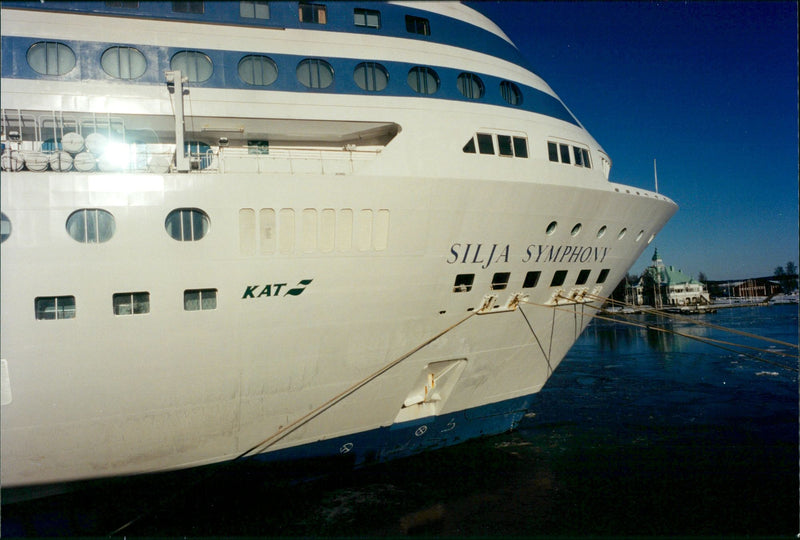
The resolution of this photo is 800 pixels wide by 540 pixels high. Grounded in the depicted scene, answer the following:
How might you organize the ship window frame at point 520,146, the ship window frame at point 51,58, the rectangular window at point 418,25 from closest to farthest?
the ship window frame at point 51,58 → the ship window frame at point 520,146 → the rectangular window at point 418,25

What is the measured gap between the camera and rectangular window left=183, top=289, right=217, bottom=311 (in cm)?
713

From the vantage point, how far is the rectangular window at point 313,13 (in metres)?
8.67

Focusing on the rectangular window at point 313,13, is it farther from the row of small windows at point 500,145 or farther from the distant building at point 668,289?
the distant building at point 668,289

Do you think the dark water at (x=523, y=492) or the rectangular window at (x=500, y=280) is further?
the rectangular window at (x=500, y=280)

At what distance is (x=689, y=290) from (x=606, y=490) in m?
80.2

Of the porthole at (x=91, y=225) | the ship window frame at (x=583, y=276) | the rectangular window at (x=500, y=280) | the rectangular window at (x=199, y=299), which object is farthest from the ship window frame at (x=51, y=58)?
the ship window frame at (x=583, y=276)

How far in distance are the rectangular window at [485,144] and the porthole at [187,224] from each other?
5005 mm

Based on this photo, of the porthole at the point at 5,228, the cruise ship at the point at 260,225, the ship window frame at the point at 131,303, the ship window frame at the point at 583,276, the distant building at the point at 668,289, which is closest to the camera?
the porthole at the point at 5,228

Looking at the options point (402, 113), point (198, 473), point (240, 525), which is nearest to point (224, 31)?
point (402, 113)

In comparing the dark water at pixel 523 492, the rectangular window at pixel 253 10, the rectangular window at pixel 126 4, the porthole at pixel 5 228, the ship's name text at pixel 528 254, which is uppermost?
the rectangular window at pixel 253 10

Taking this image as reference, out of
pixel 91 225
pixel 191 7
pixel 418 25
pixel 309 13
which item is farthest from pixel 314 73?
pixel 91 225

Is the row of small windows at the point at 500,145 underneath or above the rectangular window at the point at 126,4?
underneath

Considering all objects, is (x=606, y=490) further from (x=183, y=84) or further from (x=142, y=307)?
(x=183, y=84)

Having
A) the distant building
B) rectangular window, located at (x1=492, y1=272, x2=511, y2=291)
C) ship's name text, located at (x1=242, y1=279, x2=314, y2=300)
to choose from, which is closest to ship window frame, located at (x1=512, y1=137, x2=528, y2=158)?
rectangular window, located at (x1=492, y1=272, x2=511, y2=291)
